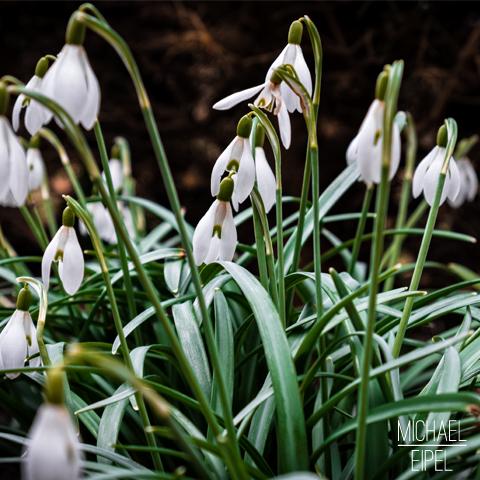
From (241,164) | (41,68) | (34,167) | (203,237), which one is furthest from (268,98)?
(34,167)

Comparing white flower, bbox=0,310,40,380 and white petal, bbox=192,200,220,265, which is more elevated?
white petal, bbox=192,200,220,265

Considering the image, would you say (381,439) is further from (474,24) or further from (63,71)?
(474,24)

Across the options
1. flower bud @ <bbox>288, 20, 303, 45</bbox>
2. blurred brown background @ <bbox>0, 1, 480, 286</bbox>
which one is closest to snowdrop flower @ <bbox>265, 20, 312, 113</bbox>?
flower bud @ <bbox>288, 20, 303, 45</bbox>

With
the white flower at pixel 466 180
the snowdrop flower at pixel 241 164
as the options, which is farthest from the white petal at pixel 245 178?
the white flower at pixel 466 180

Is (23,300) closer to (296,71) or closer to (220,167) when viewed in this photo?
(220,167)

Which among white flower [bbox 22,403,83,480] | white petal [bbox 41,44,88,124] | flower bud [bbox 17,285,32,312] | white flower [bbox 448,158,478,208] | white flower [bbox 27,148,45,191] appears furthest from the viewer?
white flower [bbox 448,158,478,208]

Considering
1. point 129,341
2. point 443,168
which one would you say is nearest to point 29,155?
point 129,341

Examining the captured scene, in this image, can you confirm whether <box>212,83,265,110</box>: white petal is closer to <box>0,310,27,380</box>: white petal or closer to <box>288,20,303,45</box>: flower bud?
<box>288,20,303,45</box>: flower bud
